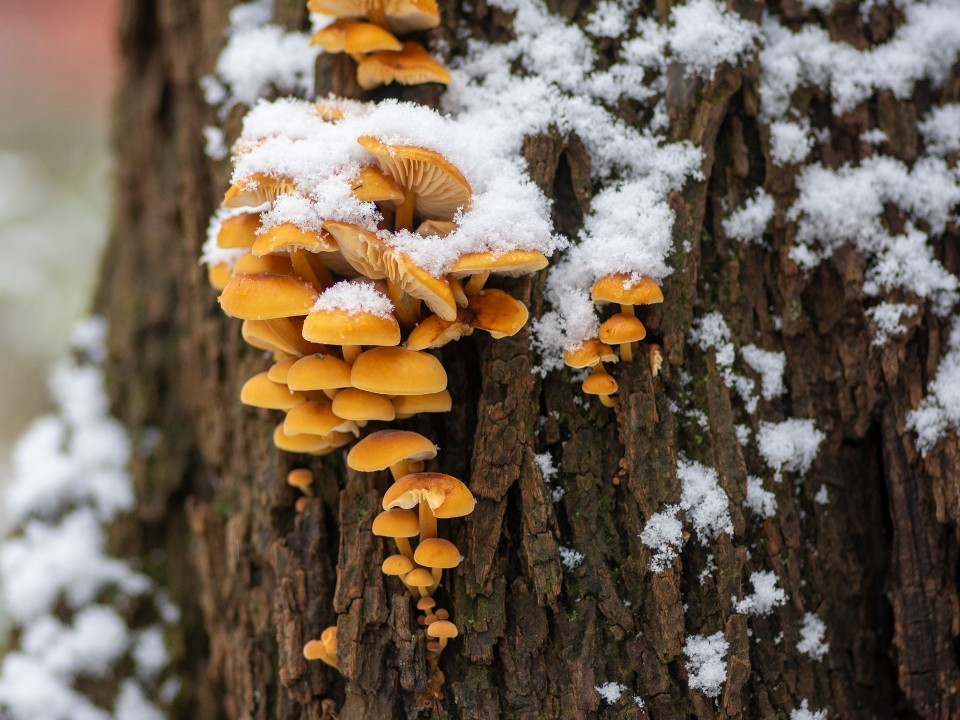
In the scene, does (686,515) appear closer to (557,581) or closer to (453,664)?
(557,581)

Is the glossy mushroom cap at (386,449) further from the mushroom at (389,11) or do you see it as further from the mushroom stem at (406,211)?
the mushroom at (389,11)

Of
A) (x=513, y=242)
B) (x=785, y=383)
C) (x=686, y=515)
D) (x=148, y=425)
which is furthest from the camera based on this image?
(x=148, y=425)

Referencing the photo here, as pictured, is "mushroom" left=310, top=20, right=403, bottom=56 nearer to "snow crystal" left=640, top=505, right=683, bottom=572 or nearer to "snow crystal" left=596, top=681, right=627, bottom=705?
"snow crystal" left=640, top=505, right=683, bottom=572

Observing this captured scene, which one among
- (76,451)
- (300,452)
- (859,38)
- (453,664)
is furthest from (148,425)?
(859,38)

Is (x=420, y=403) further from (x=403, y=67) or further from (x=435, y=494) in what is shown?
(x=403, y=67)

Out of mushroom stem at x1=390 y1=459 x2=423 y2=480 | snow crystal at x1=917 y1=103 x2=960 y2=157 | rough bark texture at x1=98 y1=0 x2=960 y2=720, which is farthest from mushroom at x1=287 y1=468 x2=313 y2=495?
snow crystal at x1=917 y1=103 x2=960 y2=157

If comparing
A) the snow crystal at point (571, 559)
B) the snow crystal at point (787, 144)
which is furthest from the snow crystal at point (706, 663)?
the snow crystal at point (787, 144)

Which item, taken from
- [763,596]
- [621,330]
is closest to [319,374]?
[621,330]
